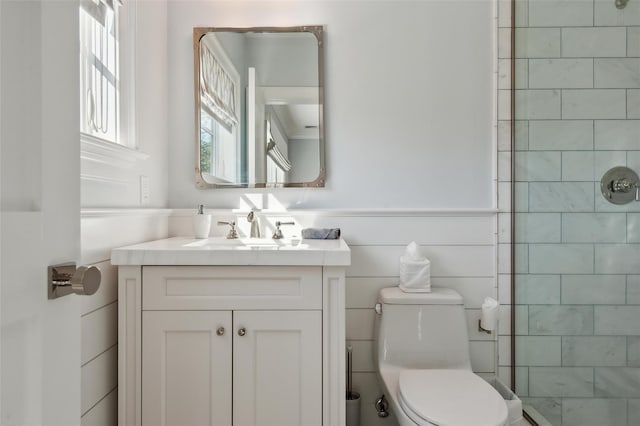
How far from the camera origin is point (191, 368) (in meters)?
1.25

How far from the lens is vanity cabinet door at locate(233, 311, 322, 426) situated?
49.6 inches

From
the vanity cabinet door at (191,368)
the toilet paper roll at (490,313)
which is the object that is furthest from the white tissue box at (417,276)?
the vanity cabinet door at (191,368)

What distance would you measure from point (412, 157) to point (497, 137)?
415mm

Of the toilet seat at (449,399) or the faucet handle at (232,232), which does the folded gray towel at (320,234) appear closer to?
the faucet handle at (232,232)

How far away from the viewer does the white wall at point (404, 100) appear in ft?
5.96

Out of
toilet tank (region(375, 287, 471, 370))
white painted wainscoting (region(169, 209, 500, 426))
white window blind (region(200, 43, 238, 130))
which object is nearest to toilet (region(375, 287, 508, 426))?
toilet tank (region(375, 287, 471, 370))

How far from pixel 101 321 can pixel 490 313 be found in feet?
5.07

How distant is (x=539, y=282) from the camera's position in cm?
167

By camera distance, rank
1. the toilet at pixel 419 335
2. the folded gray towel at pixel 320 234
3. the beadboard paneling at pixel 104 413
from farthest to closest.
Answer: the folded gray towel at pixel 320 234 → the toilet at pixel 419 335 → the beadboard paneling at pixel 104 413

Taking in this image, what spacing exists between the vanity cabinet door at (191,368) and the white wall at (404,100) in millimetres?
760

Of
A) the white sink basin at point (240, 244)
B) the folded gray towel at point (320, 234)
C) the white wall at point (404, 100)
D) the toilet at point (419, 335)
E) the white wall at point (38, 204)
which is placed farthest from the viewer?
the white wall at point (404, 100)

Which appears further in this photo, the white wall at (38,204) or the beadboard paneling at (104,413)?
the beadboard paneling at (104,413)

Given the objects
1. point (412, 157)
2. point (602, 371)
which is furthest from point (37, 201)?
point (602, 371)

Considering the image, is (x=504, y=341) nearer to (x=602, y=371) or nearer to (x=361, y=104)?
(x=602, y=371)
